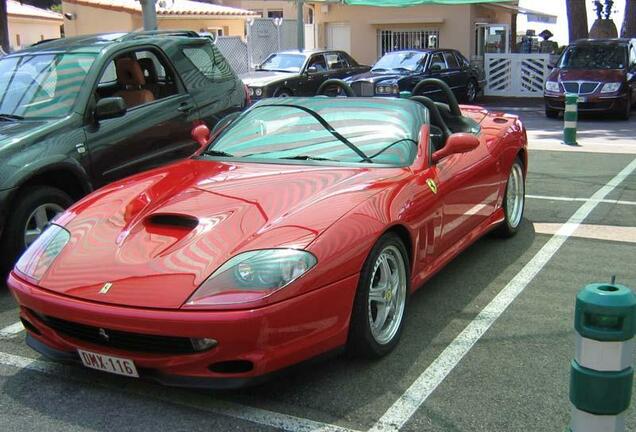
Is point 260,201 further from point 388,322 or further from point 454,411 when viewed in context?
point 454,411

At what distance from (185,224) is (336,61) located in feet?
50.0

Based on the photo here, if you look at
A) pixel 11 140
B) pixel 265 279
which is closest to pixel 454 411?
pixel 265 279

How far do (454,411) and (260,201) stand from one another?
144 cm

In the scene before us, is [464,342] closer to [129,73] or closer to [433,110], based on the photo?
[433,110]

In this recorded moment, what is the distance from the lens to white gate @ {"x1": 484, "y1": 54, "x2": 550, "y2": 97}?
65.8 ft

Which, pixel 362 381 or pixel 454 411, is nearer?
pixel 454 411

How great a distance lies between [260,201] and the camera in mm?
3715

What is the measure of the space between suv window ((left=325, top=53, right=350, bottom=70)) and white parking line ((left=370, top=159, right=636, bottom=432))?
40.2 ft

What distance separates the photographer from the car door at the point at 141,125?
574 centimetres

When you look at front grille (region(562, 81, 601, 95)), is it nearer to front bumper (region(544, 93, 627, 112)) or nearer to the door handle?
front bumper (region(544, 93, 627, 112))

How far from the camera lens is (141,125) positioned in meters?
6.12

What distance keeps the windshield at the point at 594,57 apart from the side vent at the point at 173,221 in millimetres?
14219

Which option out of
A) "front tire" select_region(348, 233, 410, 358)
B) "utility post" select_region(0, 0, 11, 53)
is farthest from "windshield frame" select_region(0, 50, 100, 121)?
"utility post" select_region(0, 0, 11, 53)

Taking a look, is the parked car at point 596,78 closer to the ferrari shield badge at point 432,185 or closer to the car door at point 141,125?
the car door at point 141,125
